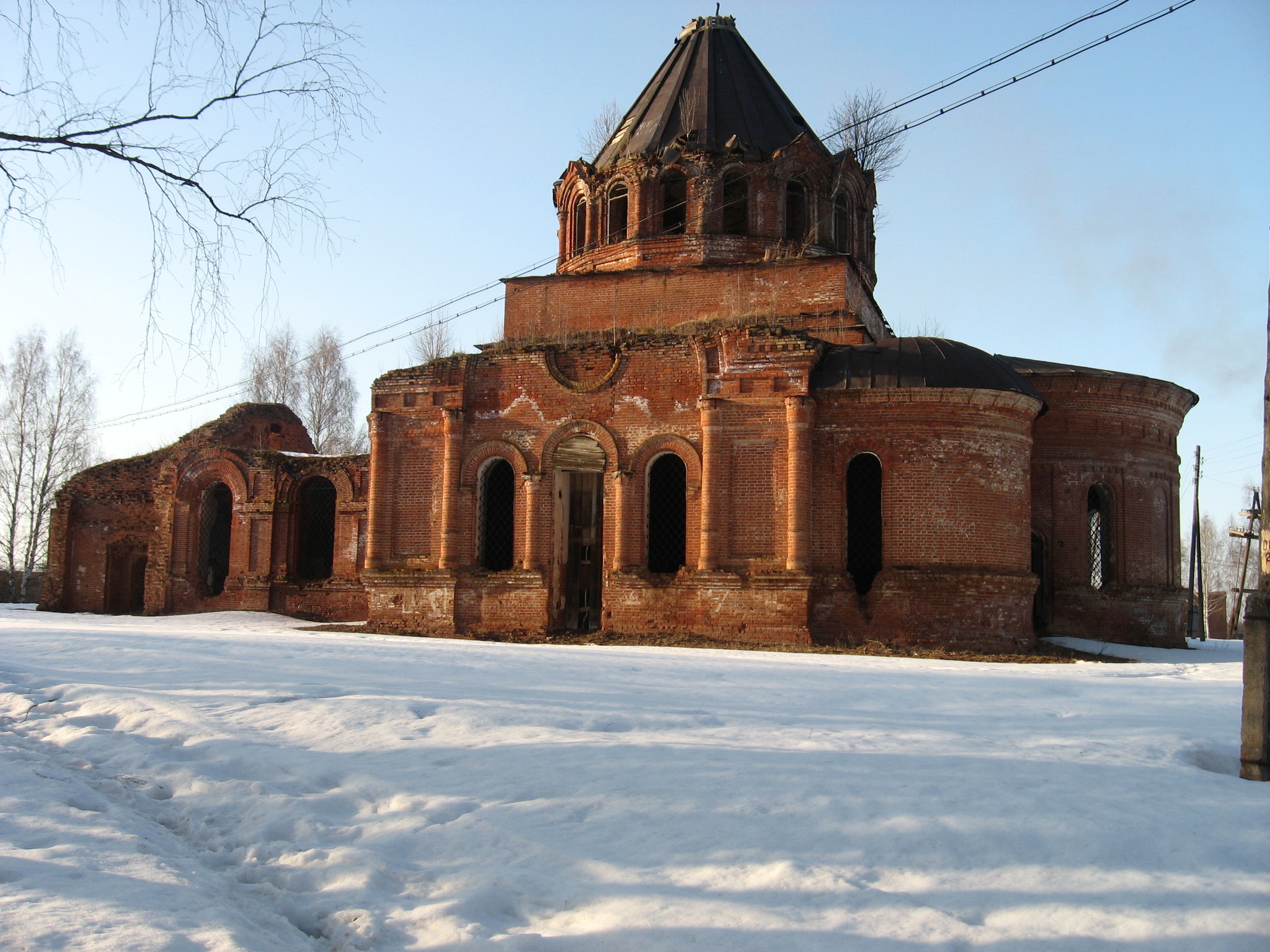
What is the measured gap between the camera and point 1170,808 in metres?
5.23

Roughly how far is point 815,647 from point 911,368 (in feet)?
15.3

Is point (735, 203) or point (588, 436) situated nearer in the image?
point (588, 436)

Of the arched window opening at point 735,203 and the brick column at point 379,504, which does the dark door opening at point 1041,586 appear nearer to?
the arched window opening at point 735,203

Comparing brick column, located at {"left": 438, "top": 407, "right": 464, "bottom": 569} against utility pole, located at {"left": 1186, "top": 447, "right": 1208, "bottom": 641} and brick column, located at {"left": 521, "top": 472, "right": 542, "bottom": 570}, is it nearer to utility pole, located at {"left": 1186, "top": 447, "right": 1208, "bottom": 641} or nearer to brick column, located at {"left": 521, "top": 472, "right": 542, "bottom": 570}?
brick column, located at {"left": 521, "top": 472, "right": 542, "bottom": 570}

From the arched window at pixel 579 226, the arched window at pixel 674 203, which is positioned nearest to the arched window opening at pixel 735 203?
the arched window at pixel 674 203

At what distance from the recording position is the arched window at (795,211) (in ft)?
68.3

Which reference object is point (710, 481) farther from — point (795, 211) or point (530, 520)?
point (795, 211)

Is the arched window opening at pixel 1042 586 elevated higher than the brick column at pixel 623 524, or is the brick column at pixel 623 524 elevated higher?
the brick column at pixel 623 524

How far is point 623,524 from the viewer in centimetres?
1700

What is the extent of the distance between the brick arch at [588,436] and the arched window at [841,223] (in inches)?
287

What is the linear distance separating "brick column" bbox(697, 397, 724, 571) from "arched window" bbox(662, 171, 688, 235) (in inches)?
215

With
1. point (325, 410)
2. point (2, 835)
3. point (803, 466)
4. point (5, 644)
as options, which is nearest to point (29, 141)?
point (2, 835)

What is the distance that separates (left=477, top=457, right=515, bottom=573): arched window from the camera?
60.5ft

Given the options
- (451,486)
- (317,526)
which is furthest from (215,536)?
(451,486)
